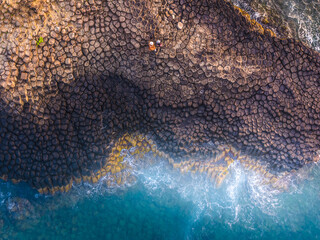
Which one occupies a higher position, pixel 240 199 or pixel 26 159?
pixel 240 199

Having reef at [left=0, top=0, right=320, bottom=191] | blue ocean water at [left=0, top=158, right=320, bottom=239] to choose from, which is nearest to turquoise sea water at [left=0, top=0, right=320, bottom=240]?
blue ocean water at [left=0, top=158, right=320, bottom=239]

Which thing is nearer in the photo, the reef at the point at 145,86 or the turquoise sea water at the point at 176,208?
the reef at the point at 145,86

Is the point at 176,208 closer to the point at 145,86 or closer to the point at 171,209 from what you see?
the point at 171,209

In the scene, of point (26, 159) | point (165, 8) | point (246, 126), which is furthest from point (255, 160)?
point (26, 159)

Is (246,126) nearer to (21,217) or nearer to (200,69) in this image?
(200,69)

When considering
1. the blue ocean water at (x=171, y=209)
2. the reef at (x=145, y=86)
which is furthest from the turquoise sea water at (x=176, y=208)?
the reef at (x=145, y=86)

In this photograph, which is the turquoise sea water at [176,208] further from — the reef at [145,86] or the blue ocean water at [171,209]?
the reef at [145,86]

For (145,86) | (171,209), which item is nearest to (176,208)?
(171,209)
